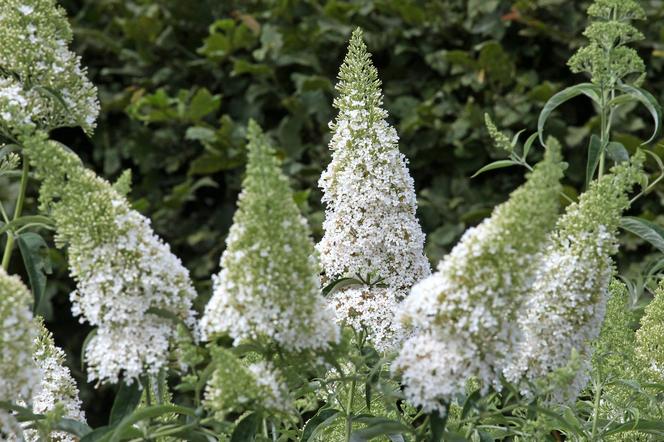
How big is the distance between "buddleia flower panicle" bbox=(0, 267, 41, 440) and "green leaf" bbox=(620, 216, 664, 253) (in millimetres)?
1285

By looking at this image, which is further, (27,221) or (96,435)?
(27,221)

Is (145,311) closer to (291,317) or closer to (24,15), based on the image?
(291,317)

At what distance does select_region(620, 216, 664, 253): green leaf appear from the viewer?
210 cm

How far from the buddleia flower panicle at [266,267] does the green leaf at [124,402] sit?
0.20m

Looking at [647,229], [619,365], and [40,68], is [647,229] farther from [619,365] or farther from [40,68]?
[40,68]

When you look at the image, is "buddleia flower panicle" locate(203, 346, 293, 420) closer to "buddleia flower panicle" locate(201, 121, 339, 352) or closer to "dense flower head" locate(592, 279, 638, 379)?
"buddleia flower panicle" locate(201, 121, 339, 352)

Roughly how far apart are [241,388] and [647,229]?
112cm

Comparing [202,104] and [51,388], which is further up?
[202,104]

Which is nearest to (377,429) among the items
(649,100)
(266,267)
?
(266,267)

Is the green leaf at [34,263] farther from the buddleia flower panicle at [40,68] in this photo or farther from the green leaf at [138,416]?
the green leaf at [138,416]

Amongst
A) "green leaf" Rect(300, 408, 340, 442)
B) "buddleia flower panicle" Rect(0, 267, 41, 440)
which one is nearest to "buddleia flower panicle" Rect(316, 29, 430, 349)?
"green leaf" Rect(300, 408, 340, 442)

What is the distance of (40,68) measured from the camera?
1.94m

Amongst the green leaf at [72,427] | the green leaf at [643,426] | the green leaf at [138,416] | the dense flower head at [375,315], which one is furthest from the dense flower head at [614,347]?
the green leaf at [72,427]

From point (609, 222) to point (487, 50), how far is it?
333 centimetres
